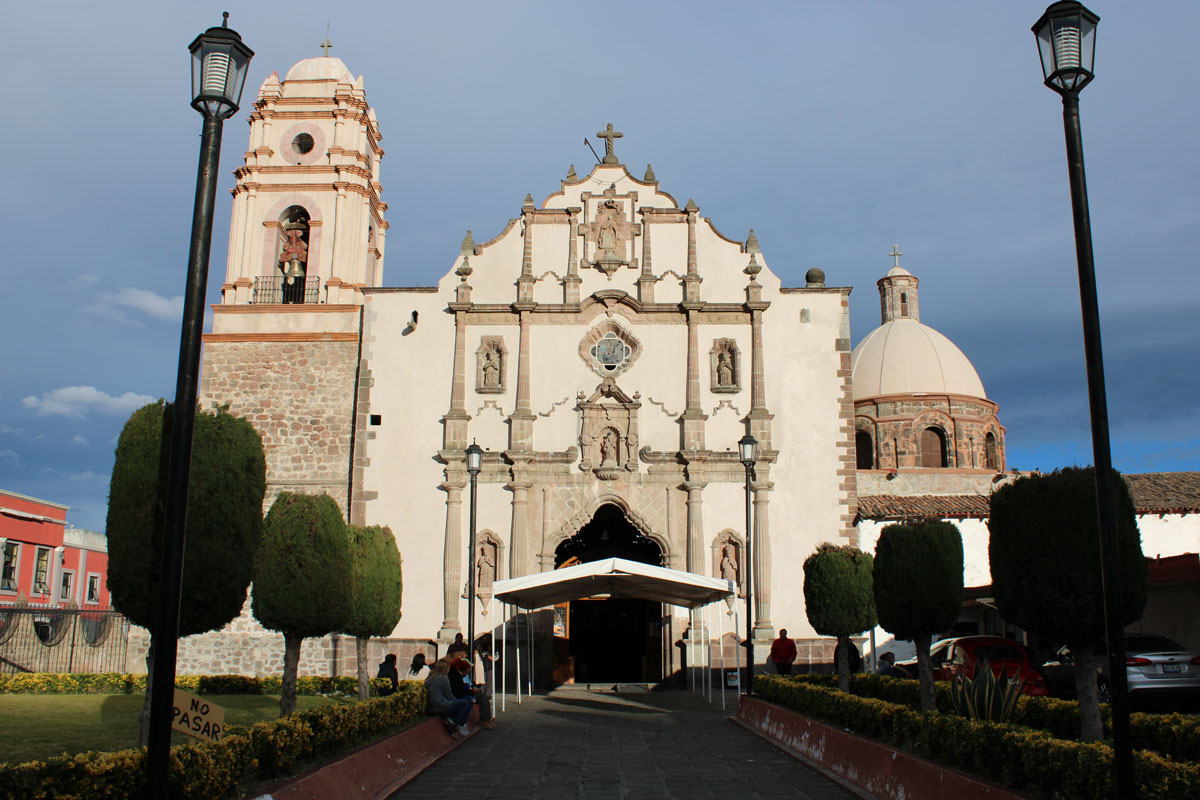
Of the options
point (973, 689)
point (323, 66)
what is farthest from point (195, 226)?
point (323, 66)

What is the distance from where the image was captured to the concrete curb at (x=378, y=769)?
879 cm

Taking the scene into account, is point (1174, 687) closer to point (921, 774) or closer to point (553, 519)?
point (921, 774)

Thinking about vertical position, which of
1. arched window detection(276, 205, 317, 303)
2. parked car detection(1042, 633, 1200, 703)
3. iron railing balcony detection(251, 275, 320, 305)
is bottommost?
parked car detection(1042, 633, 1200, 703)

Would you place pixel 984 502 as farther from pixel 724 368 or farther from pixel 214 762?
pixel 214 762

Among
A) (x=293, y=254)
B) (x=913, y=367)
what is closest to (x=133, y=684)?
(x=293, y=254)

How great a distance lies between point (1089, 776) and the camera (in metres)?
7.22

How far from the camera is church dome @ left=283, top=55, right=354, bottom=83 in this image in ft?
97.0

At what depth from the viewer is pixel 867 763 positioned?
10.5 metres

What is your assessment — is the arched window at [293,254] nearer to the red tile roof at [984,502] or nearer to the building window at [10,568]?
the red tile roof at [984,502]

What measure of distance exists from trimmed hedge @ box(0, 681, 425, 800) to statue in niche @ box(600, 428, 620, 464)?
1346cm

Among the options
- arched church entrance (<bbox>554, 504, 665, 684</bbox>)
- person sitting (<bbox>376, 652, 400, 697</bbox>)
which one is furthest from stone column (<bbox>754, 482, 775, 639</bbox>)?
person sitting (<bbox>376, 652, 400, 697</bbox>)

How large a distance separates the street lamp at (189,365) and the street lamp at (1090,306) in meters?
6.29

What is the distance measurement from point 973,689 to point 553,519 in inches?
604

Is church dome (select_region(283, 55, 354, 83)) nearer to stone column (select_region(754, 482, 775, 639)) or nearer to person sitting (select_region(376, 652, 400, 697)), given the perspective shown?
stone column (select_region(754, 482, 775, 639))
